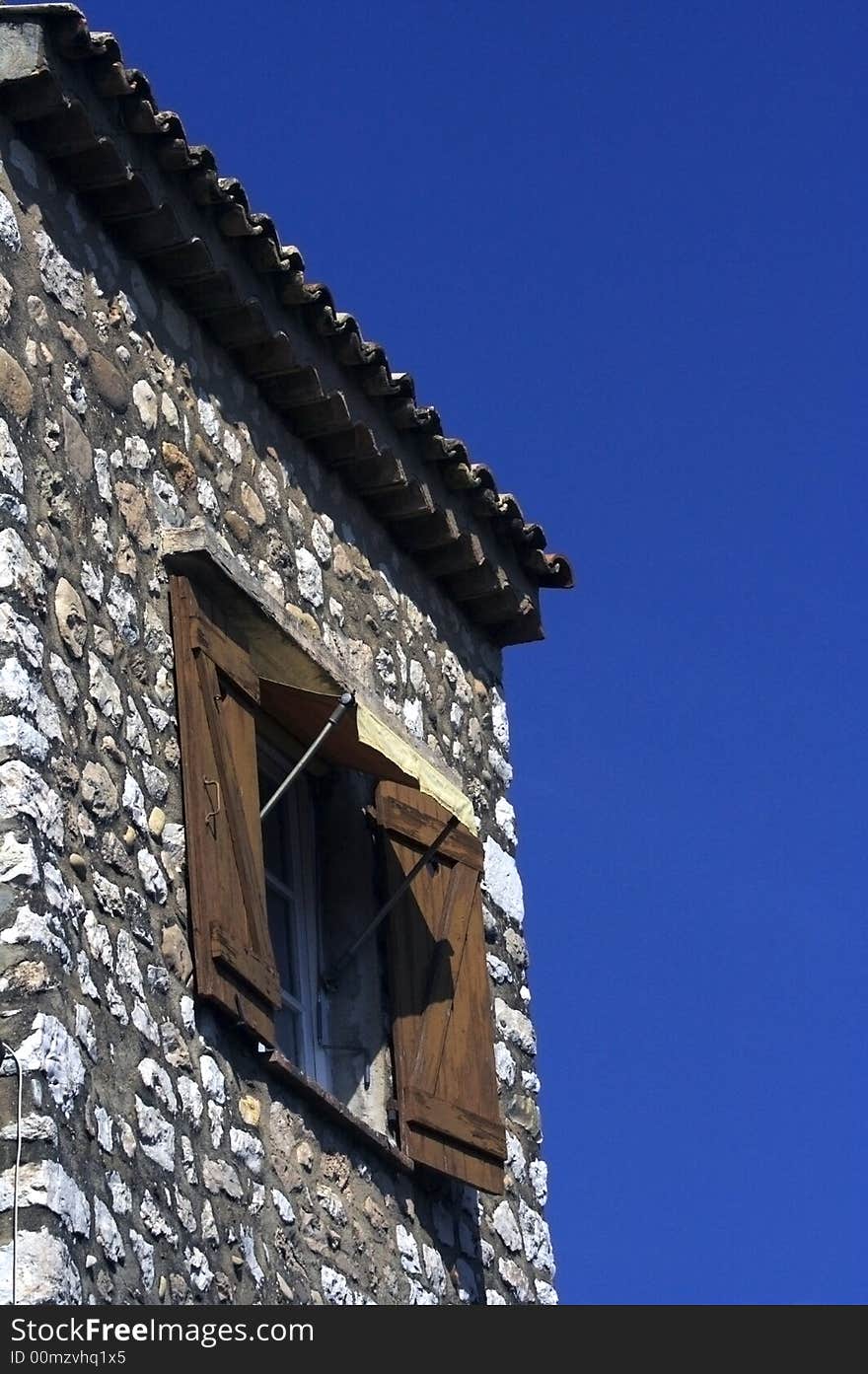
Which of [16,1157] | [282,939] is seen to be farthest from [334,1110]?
[16,1157]

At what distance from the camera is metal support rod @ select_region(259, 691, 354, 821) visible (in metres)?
7.63

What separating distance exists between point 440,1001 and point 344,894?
0.47 m

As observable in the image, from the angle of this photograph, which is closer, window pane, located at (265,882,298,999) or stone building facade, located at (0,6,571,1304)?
stone building facade, located at (0,6,571,1304)

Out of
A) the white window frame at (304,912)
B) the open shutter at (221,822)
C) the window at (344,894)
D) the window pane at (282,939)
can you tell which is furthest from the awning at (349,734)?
the window pane at (282,939)

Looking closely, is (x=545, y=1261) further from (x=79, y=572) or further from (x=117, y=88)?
(x=117, y=88)

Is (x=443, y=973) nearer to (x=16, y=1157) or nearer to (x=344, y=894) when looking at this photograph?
(x=344, y=894)

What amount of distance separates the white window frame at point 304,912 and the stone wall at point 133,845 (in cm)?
36

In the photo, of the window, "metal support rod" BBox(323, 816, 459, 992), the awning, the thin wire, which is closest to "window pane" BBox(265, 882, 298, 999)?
the window

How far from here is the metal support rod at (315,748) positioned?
7.63 metres

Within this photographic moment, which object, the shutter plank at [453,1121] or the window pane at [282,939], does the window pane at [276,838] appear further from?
the shutter plank at [453,1121]

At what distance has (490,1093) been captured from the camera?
8.45 m

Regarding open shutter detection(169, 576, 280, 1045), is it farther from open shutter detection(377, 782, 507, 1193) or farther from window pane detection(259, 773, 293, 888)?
open shutter detection(377, 782, 507, 1193)

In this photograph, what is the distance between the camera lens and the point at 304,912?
26.8ft

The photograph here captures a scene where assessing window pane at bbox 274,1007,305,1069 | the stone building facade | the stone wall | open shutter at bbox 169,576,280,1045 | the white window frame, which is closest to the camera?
the stone wall
